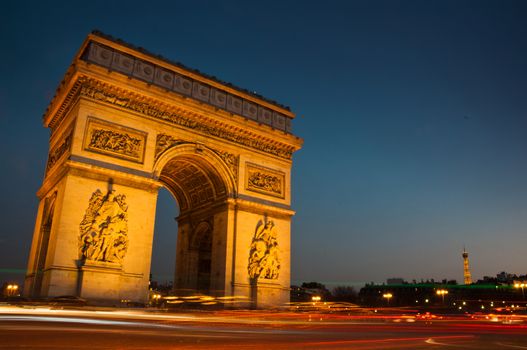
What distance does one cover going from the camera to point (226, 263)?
810 inches

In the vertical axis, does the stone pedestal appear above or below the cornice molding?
below

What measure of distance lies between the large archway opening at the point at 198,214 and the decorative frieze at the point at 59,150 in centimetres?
387

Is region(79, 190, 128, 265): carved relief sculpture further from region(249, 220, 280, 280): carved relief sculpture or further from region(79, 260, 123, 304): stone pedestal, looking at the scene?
region(249, 220, 280, 280): carved relief sculpture

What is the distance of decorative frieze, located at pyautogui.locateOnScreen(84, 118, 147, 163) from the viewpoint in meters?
17.8

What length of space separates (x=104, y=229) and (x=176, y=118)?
6.40 meters

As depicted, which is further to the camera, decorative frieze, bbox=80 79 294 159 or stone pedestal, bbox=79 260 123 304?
decorative frieze, bbox=80 79 294 159

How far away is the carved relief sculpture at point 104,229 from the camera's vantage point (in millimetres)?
16500

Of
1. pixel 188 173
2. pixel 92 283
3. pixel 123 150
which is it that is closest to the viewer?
pixel 92 283

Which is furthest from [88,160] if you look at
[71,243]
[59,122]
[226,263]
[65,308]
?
[226,263]

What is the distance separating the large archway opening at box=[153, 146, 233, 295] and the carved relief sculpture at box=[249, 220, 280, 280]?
154 cm

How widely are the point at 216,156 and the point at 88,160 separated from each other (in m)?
6.18

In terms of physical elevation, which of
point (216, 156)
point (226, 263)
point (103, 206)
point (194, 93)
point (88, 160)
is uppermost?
point (194, 93)

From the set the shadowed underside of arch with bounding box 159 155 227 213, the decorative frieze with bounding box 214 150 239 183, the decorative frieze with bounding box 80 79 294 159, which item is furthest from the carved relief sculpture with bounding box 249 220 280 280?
the decorative frieze with bounding box 80 79 294 159

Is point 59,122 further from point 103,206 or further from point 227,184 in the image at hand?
point 227,184
